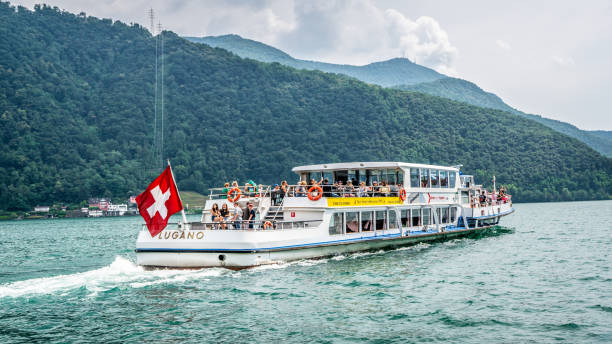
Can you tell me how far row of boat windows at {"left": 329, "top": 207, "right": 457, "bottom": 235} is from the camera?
23.8 meters

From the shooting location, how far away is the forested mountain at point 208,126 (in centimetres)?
11306

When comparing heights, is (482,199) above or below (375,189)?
below

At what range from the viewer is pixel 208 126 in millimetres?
143875

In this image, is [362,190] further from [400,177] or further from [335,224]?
[400,177]

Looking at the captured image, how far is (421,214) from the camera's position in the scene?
2945 cm

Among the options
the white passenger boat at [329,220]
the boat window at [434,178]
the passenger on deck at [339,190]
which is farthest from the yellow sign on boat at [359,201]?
the boat window at [434,178]

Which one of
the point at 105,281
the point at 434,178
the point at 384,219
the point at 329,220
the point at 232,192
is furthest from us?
the point at 434,178

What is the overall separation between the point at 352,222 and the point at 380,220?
2430mm

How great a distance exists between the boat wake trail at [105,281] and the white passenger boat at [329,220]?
499mm

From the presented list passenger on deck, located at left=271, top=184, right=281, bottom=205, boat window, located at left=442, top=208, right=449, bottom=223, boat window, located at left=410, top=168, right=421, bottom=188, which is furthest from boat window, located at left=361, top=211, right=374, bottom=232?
boat window, located at left=442, top=208, right=449, bottom=223

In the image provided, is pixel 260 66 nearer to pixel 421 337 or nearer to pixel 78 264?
pixel 78 264

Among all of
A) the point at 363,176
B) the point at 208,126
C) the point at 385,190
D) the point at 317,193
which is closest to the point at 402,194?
the point at 385,190

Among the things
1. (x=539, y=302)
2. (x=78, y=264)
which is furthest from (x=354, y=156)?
(x=539, y=302)

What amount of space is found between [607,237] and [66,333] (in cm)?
3321
